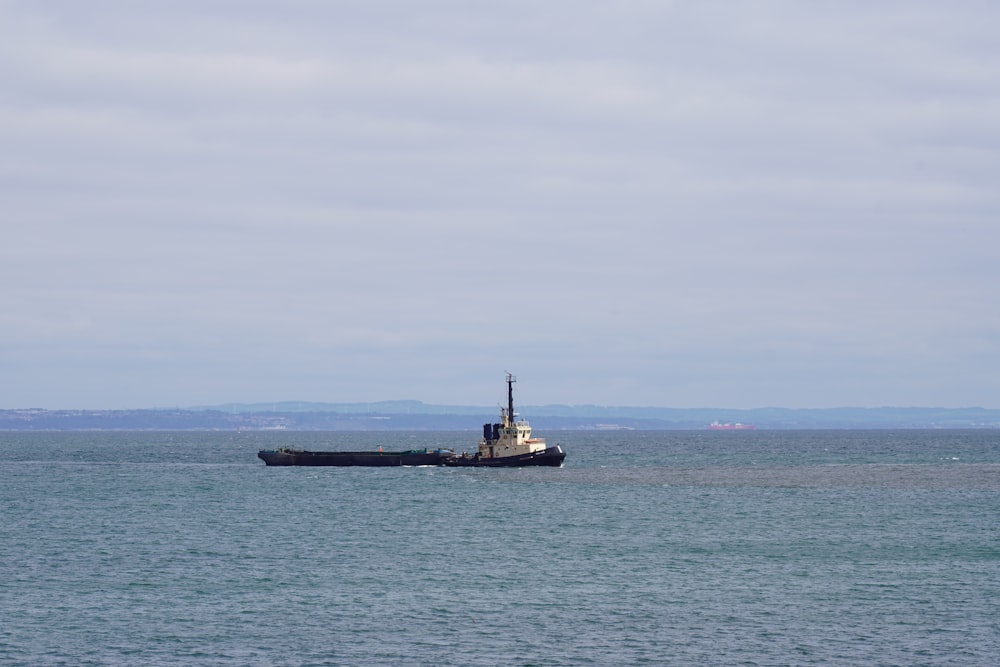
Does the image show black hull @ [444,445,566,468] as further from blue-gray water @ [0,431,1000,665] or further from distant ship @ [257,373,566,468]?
blue-gray water @ [0,431,1000,665]

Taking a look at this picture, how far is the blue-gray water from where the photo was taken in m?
46.8

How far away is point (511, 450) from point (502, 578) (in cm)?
9955

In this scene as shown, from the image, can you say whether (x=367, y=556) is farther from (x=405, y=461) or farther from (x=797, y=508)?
(x=405, y=461)

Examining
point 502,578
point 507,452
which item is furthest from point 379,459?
point 502,578

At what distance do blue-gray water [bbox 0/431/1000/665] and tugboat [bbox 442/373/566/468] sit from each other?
4244 centimetres

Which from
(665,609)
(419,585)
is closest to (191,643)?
(419,585)

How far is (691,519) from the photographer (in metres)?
92.7

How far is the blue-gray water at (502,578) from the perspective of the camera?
46781 millimetres

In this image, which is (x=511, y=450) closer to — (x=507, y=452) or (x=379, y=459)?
(x=507, y=452)

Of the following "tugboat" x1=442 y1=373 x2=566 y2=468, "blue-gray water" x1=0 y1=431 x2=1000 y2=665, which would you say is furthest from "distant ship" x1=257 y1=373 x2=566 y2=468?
"blue-gray water" x1=0 y1=431 x2=1000 y2=665

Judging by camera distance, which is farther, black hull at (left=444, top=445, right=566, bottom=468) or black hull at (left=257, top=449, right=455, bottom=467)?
black hull at (left=257, top=449, right=455, bottom=467)

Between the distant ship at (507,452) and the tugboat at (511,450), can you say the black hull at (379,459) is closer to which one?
the distant ship at (507,452)

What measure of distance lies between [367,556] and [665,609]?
2309 centimetres

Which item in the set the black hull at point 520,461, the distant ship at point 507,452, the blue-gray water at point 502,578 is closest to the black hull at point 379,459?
the distant ship at point 507,452
